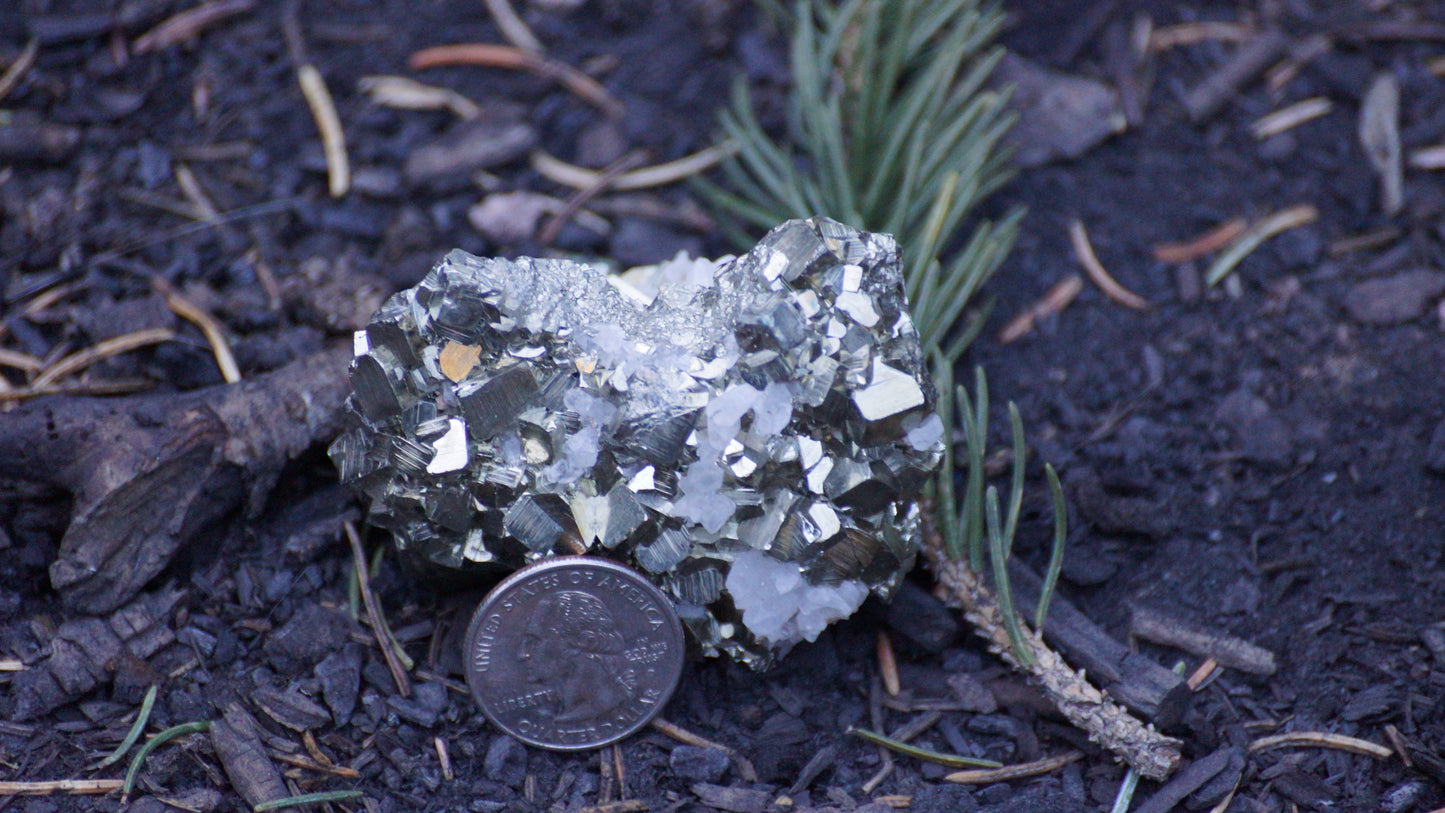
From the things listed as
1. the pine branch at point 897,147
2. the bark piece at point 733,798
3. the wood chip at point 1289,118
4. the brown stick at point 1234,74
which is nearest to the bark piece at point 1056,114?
the pine branch at point 897,147

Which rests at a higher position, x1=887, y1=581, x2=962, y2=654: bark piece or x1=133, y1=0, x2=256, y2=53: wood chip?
x1=133, y1=0, x2=256, y2=53: wood chip

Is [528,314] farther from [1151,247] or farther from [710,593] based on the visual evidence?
[1151,247]

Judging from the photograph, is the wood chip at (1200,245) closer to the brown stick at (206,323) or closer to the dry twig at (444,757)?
the dry twig at (444,757)

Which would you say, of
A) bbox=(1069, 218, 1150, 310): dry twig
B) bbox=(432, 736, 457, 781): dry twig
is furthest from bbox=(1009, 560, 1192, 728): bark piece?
bbox=(432, 736, 457, 781): dry twig

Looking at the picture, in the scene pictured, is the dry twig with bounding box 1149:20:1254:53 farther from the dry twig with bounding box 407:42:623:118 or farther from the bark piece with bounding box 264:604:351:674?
the bark piece with bounding box 264:604:351:674

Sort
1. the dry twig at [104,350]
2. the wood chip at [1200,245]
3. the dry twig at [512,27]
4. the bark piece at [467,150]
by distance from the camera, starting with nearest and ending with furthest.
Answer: the dry twig at [104,350] → the wood chip at [1200,245] → the bark piece at [467,150] → the dry twig at [512,27]
